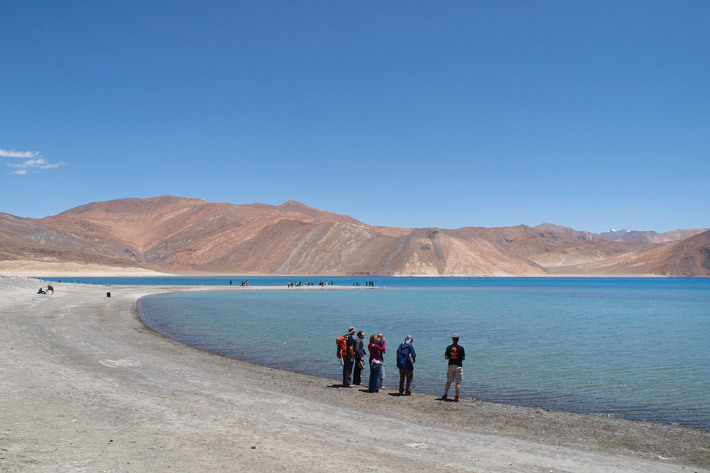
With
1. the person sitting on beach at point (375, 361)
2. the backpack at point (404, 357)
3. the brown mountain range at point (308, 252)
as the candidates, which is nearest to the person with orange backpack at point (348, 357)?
the person sitting on beach at point (375, 361)

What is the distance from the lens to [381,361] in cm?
1525

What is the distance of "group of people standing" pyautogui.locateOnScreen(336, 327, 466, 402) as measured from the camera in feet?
46.9

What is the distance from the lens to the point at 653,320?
38.2 m

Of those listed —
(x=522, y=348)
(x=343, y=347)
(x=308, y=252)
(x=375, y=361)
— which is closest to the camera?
(x=375, y=361)

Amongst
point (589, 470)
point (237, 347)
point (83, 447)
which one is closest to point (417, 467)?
point (589, 470)

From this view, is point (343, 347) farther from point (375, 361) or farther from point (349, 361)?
point (375, 361)

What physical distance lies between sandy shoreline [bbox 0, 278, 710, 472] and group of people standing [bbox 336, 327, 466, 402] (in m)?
0.52

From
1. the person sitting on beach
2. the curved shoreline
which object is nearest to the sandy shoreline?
the person sitting on beach

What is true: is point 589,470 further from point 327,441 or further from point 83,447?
point 83,447

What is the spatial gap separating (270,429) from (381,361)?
17.6 feet

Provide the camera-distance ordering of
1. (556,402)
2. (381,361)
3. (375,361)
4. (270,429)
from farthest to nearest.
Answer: (381,361), (375,361), (556,402), (270,429)

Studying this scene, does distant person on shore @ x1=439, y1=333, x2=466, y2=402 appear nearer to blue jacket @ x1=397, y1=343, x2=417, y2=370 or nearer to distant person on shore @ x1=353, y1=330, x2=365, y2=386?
blue jacket @ x1=397, y1=343, x2=417, y2=370

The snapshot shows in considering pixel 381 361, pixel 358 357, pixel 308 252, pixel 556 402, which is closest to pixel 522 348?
pixel 556 402

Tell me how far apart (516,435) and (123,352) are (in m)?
14.3
